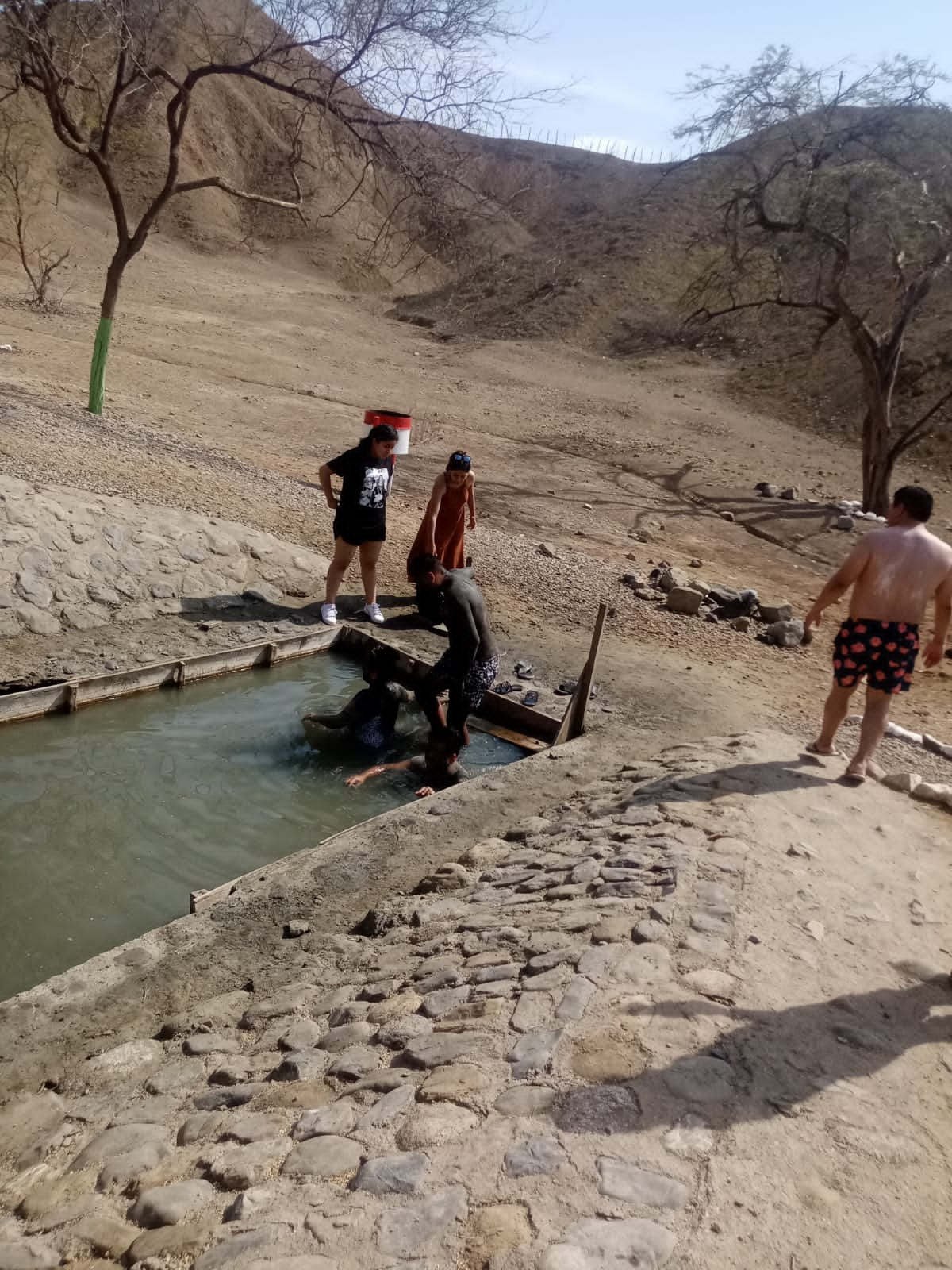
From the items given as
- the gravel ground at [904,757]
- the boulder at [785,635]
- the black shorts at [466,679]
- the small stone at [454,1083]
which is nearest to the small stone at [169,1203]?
the small stone at [454,1083]

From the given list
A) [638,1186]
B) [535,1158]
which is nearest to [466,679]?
[535,1158]

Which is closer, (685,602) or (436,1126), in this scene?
(436,1126)

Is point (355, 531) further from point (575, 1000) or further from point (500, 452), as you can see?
point (500, 452)

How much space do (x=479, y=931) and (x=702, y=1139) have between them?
1432 mm

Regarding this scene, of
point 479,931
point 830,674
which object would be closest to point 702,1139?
point 479,931

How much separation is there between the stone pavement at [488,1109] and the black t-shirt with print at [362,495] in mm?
4091

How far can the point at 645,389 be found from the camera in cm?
2567

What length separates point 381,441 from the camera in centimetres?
756

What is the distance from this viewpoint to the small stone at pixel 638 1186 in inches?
96.8

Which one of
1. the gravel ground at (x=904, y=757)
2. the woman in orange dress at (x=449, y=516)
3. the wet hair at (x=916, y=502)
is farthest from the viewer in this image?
the woman in orange dress at (x=449, y=516)

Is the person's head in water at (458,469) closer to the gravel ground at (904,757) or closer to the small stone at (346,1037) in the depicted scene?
the gravel ground at (904,757)

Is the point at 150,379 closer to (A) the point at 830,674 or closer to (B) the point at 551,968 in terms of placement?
(A) the point at 830,674

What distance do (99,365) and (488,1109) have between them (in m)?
10.9

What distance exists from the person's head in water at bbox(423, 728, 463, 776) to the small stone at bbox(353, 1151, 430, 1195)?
3.56 metres
